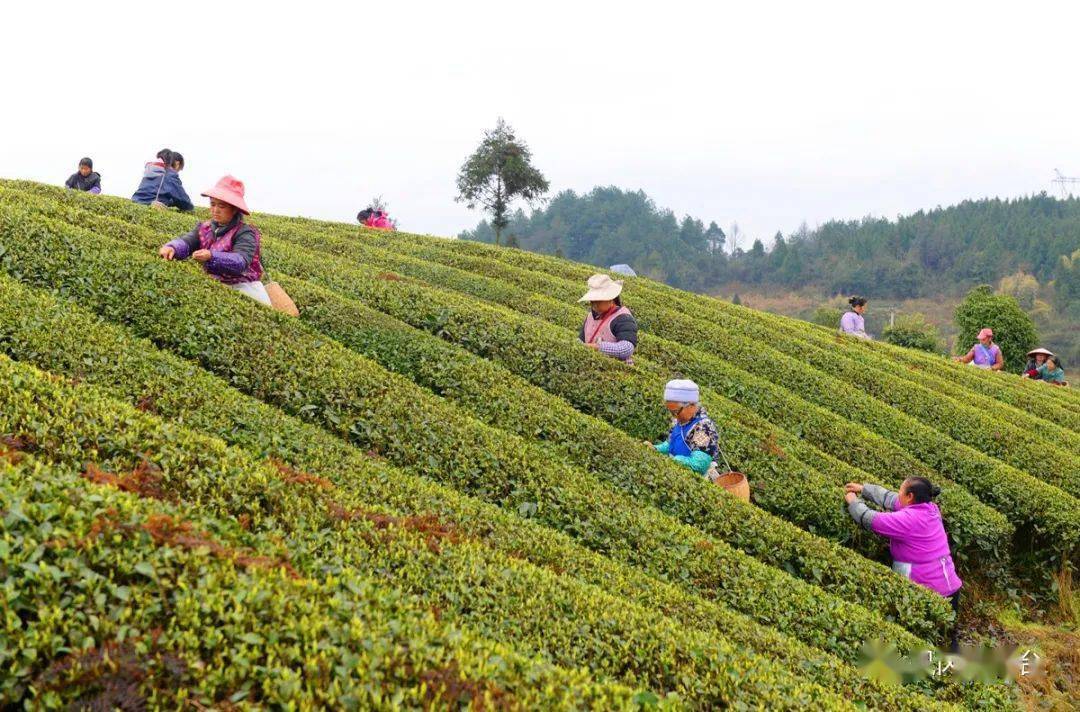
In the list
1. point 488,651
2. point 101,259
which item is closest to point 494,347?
point 101,259

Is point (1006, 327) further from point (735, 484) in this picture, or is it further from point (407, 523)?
point (407, 523)

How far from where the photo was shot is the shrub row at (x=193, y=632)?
3.20m

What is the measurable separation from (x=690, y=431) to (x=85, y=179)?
17.7 m

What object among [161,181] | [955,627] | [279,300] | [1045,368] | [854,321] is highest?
[161,181]

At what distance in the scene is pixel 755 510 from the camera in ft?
29.2

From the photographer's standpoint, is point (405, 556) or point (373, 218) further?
point (373, 218)

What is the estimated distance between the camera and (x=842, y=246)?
145 metres

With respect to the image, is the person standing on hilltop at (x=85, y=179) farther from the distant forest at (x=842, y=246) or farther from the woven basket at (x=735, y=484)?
the distant forest at (x=842, y=246)

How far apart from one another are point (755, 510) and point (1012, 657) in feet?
9.65

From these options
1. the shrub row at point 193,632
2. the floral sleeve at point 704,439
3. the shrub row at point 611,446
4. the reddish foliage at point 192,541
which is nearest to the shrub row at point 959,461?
the shrub row at point 611,446

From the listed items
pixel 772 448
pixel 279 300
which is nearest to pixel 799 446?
pixel 772 448

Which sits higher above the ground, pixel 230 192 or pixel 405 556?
pixel 230 192

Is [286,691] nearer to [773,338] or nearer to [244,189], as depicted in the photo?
[244,189]

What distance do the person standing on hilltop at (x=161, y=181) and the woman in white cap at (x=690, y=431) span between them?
1395cm
